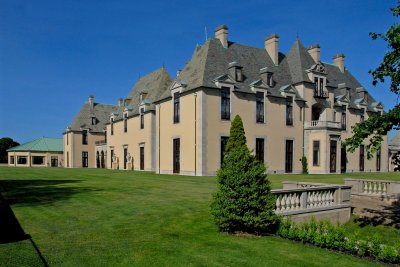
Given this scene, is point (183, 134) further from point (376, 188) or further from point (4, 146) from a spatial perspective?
point (4, 146)

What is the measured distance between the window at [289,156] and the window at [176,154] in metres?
12.2

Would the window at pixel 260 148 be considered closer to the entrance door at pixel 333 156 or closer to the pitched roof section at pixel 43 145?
the entrance door at pixel 333 156

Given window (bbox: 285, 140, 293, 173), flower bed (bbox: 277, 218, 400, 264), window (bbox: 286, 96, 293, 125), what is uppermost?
window (bbox: 286, 96, 293, 125)

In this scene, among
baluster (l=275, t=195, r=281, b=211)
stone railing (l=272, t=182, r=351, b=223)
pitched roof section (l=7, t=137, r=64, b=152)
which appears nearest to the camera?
baluster (l=275, t=195, r=281, b=211)

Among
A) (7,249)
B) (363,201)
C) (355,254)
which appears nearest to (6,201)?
(7,249)

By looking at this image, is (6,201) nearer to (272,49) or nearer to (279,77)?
(279,77)

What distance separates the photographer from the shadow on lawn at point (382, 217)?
53.0 ft

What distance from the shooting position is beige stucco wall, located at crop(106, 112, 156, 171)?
4688 cm

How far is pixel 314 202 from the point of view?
1489cm

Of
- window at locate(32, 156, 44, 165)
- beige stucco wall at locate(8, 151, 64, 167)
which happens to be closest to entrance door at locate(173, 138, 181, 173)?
beige stucco wall at locate(8, 151, 64, 167)

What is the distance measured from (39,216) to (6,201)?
342cm

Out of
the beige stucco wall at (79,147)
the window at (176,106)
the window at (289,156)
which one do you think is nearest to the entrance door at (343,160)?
the window at (289,156)

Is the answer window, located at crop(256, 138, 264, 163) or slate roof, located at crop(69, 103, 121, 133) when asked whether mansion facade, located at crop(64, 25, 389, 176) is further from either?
slate roof, located at crop(69, 103, 121, 133)

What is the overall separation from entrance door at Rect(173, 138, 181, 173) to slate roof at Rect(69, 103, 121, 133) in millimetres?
31673
